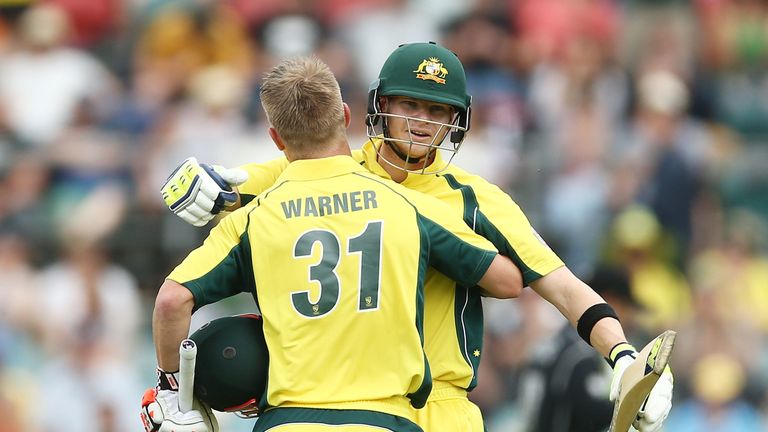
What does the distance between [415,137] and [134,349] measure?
5.52 metres

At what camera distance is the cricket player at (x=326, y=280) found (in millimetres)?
4309

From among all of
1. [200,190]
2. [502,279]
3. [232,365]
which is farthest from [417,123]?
[232,365]

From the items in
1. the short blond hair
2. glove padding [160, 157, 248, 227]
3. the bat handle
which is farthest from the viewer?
glove padding [160, 157, 248, 227]

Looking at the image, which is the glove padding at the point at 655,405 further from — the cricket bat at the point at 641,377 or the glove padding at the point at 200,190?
the glove padding at the point at 200,190

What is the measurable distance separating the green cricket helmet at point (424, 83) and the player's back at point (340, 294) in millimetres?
605

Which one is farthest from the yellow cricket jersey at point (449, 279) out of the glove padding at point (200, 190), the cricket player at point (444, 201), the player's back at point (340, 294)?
the player's back at point (340, 294)

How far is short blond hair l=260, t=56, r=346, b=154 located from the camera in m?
4.48

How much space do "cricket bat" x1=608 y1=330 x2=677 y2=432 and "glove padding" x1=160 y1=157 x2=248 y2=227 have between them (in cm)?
143

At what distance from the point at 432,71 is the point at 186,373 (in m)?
1.36

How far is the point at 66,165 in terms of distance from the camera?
10.5 meters

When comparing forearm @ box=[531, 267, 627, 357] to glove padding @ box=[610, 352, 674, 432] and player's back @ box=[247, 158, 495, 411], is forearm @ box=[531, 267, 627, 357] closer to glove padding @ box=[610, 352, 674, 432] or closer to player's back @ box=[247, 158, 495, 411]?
glove padding @ box=[610, 352, 674, 432]

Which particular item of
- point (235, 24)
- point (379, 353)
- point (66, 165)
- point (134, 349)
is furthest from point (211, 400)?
point (235, 24)

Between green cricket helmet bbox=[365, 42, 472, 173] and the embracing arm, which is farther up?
green cricket helmet bbox=[365, 42, 472, 173]

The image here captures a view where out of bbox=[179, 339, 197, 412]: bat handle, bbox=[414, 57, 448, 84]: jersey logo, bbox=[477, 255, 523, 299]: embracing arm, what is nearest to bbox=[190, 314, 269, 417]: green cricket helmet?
bbox=[179, 339, 197, 412]: bat handle
